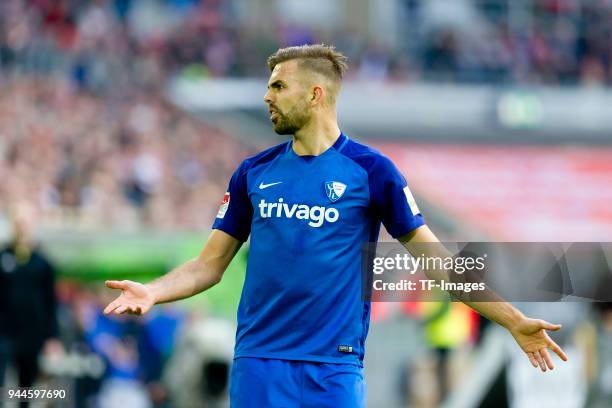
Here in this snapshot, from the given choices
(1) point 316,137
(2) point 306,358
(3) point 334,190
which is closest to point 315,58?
(1) point 316,137

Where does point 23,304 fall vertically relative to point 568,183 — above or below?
below

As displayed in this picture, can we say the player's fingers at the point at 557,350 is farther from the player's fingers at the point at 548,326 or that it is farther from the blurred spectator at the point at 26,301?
the blurred spectator at the point at 26,301

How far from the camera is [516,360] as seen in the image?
11828mm

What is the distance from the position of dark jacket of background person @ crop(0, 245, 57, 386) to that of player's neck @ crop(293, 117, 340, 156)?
5.89m

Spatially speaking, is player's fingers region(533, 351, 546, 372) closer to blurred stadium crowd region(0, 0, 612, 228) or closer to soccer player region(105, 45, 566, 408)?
soccer player region(105, 45, 566, 408)

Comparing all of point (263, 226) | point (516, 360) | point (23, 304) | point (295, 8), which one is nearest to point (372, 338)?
point (516, 360)

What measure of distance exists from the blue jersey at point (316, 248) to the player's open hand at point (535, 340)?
579 millimetres

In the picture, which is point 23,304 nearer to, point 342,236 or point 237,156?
point 342,236

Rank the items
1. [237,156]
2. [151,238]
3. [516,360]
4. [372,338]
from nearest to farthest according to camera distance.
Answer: [516,360], [372,338], [151,238], [237,156]

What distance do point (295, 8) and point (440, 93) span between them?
5556 mm

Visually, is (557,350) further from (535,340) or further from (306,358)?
(306,358)

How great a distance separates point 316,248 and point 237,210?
48cm

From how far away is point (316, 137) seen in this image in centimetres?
555

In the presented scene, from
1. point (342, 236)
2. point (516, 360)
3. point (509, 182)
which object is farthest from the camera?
point (509, 182)
